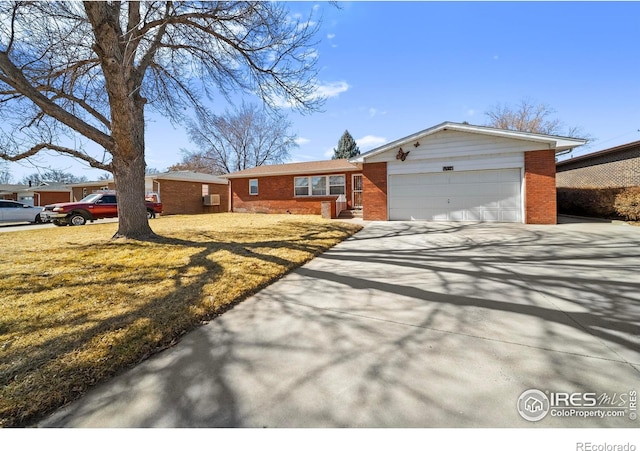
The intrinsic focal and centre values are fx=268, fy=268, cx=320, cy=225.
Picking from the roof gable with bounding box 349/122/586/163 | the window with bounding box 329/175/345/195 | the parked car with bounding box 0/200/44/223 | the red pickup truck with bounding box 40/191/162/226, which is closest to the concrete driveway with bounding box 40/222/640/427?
the roof gable with bounding box 349/122/586/163

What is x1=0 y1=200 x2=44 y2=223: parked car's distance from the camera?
1530 centimetres

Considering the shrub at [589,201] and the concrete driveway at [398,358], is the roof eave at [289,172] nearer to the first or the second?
the shrub at [589,201]

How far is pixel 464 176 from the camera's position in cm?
1117

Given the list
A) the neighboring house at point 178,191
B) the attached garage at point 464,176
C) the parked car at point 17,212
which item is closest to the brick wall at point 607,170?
the attached garage at point 464,176

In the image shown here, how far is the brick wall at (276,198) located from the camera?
17047 millimetres

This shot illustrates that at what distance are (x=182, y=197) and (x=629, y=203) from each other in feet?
80.0

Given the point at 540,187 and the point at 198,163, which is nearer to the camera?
the point at 540,187

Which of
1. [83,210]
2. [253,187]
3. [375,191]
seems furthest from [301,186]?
[83,210]

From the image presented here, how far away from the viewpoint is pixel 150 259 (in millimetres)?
5555

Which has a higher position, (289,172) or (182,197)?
(289,172)

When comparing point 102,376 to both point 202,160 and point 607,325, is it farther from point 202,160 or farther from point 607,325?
point 202,160

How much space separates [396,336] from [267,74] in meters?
8.33

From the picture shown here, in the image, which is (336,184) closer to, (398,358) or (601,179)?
(601,179)

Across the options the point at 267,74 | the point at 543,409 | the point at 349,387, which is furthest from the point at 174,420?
the point at 267,74
